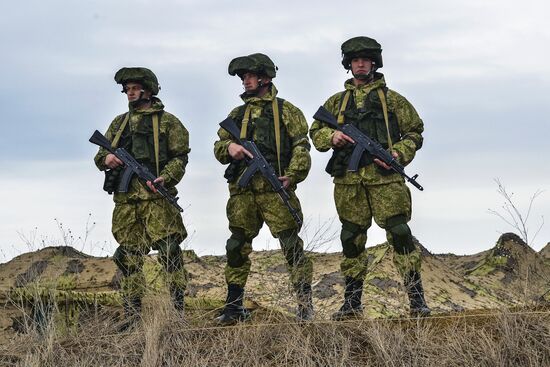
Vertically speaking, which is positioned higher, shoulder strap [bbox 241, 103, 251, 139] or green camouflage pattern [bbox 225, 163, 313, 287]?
shoulder strap [bbox 241, 103, 251, 139]

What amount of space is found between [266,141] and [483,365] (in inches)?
113

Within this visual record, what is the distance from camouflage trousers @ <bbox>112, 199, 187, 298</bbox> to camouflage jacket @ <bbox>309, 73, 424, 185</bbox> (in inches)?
65.9

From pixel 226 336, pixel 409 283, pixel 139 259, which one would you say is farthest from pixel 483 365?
pixel 139 259

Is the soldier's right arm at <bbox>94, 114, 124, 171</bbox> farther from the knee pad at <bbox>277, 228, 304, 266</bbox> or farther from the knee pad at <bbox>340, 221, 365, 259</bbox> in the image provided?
the knee pad at <bbox>340, 221, 365, 259</bbox>

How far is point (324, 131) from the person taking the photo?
27.6ft

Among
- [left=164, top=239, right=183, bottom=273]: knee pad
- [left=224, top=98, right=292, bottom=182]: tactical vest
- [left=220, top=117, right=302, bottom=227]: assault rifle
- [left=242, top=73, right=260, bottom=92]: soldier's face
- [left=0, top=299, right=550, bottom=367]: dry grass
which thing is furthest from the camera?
[left=164, top=239, right=183, bottom=273]: knee pad

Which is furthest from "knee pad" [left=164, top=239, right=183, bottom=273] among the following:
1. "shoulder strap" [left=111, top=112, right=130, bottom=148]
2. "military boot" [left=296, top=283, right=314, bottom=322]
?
"military boot" [left=296, top=283, right=314, bottom=322]

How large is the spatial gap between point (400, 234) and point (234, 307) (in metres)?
1.76

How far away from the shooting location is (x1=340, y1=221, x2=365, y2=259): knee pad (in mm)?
8359

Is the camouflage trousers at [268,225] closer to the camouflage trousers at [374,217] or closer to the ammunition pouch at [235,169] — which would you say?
the ammunition pouch at [235,169]

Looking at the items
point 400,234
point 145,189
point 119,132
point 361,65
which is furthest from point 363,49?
point 119,132

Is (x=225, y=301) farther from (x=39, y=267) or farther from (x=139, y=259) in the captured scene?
(x=39, y=267)

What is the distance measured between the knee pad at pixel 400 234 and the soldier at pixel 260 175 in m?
0.85

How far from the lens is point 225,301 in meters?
9.02
